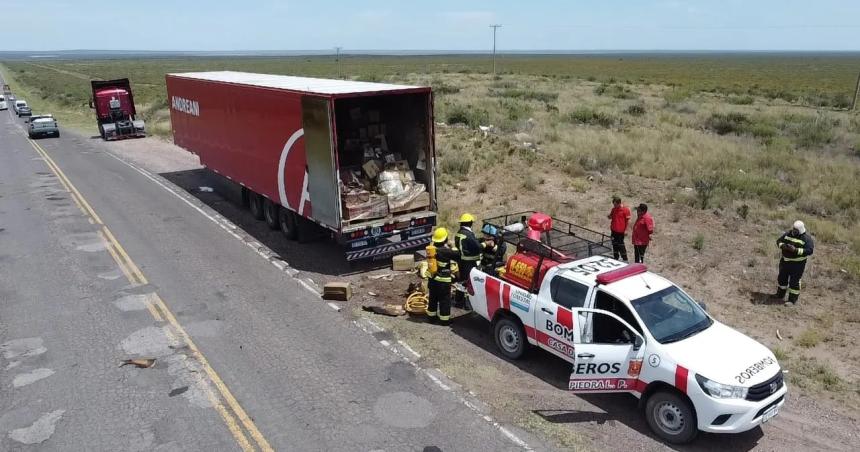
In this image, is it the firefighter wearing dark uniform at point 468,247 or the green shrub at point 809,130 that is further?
the green shrub at point 809,130

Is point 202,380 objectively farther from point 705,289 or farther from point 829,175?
point 829,175

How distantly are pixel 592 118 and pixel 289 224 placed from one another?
66.7ft

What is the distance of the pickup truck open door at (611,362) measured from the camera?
293 inches

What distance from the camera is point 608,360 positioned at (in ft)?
24.7

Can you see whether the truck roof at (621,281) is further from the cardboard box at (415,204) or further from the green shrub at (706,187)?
the green shrub at (706,187)

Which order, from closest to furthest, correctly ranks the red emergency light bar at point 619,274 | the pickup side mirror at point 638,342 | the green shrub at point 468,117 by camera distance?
the pickup side mirror at point 638,342
the red emergency light bar at point 619,274
the green shrub at point 468,117

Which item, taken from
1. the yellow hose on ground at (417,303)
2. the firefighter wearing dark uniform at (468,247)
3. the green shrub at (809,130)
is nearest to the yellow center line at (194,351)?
the yellow hose on ground at (417,303)

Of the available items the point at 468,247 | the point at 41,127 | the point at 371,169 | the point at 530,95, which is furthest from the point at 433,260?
the point at 530,95

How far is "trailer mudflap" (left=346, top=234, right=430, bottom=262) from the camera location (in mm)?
12875

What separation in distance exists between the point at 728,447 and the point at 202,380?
6.86m

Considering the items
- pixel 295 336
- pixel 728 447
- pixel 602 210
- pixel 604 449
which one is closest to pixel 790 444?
pixel 728 447

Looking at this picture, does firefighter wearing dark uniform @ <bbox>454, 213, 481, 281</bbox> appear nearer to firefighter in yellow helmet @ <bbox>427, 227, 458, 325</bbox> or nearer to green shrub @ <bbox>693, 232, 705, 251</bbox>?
firefighter in yellow helmet @ <bbox>427, 227, 458, 325</bbox>

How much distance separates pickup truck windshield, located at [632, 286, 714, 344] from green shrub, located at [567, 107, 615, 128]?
23155 millimetres

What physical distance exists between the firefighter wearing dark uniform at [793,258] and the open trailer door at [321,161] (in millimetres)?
8420
